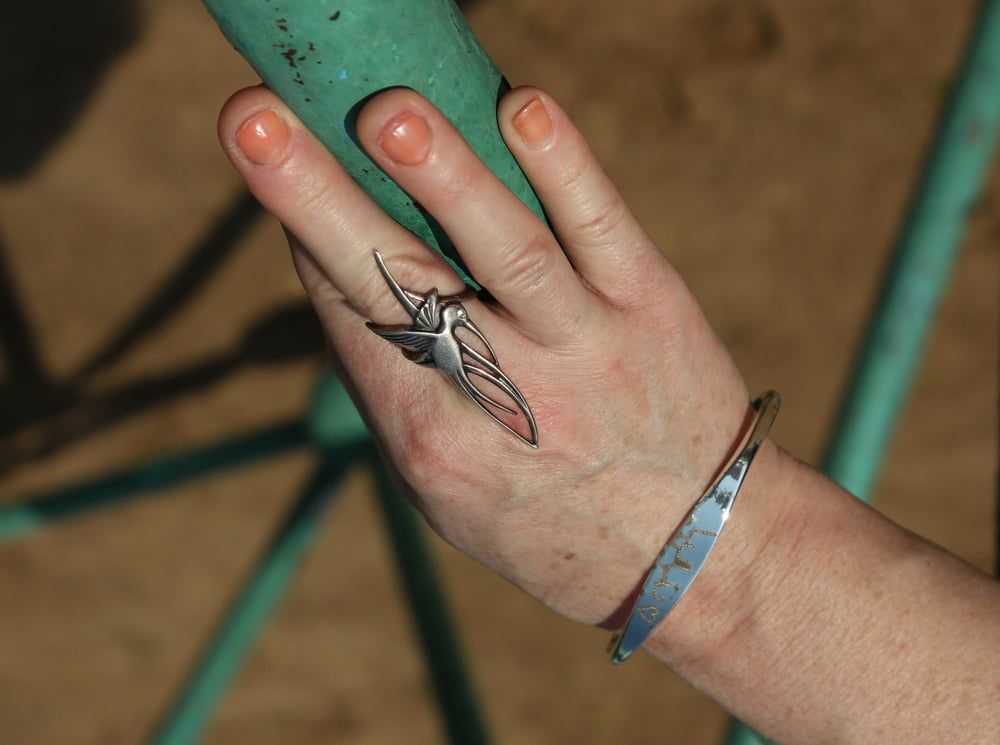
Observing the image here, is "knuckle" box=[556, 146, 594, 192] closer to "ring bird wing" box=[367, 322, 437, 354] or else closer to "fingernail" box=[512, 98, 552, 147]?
"fingernail" box=[512, 98, 552, 147]

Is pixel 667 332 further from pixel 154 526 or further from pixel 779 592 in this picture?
pixel 154 526

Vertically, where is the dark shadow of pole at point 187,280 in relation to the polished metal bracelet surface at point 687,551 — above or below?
below

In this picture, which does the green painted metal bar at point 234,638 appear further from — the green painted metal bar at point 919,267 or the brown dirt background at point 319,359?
the brown dirt background at point 319,359

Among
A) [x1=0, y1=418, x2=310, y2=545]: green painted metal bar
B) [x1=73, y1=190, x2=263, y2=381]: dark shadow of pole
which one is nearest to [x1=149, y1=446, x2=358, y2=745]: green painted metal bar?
[x1=0, y1=418, x2=310, y2=545]: green painted metal bar

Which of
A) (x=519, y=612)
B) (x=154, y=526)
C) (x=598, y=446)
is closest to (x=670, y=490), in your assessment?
(x=598, y=446)

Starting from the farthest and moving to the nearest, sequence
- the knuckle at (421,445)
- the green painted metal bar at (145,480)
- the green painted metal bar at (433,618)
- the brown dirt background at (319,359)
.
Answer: the brown dirt background at (319,359) → the green painted metal bar at (145,480) → the green painted metal bar at (433,618) → the knuckle at (421,445)

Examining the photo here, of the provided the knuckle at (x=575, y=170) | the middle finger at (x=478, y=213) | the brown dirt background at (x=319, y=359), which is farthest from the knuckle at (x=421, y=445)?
the brown dirt background at (x=319, y=359)
